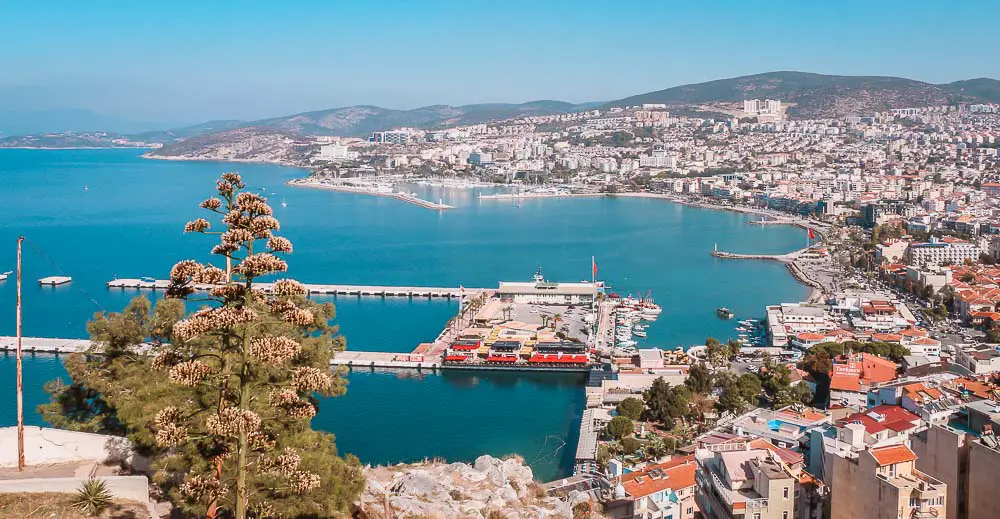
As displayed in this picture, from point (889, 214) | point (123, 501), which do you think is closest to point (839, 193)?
point (889, 214)

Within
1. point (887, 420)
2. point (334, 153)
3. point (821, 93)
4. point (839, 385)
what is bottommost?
point (839, 385)

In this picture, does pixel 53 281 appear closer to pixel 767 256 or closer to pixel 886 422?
pixel 767 256

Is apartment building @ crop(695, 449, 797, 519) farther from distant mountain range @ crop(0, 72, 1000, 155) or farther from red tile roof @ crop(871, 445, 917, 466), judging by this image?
distant mountain range @ crop(0, 72, 1000, 155)

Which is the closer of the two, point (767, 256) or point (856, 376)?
point (856, 376)

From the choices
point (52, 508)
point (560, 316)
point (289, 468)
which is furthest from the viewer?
point (560, 316)

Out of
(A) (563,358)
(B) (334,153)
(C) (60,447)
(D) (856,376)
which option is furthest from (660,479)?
(B) (334,153)

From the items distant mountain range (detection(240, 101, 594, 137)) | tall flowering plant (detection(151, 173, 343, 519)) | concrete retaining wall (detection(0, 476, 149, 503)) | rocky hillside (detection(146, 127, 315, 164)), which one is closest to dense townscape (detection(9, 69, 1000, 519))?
tall flowering plant (detection(151, 173, 343, 519))
